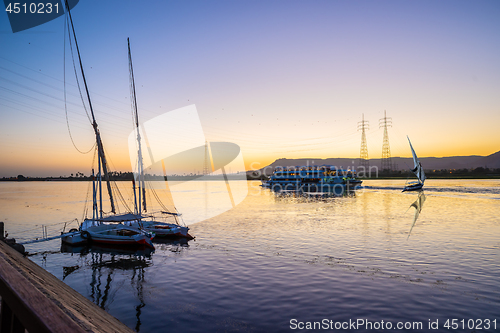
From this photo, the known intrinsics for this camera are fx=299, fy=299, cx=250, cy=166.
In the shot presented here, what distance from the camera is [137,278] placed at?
2123 cm

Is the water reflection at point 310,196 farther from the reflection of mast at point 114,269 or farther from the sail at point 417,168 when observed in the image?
the reflection of mast at point 114,269

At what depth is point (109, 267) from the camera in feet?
80.8

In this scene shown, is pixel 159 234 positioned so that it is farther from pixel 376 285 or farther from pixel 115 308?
pixel 376 285

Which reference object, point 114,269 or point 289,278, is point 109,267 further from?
point 289,278

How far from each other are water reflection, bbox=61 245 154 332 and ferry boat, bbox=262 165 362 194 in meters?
130

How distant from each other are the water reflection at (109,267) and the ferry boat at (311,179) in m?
130

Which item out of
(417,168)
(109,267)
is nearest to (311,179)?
(417,168)

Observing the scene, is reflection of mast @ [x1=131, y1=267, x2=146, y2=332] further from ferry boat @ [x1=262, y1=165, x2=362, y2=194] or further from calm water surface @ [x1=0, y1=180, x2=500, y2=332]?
ferry boat @ [x1=262, y1=165, x2=362, y2=194]

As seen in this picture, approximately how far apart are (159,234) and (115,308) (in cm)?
2080

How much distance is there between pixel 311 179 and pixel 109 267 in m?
151

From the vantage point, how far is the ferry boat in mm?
165500
